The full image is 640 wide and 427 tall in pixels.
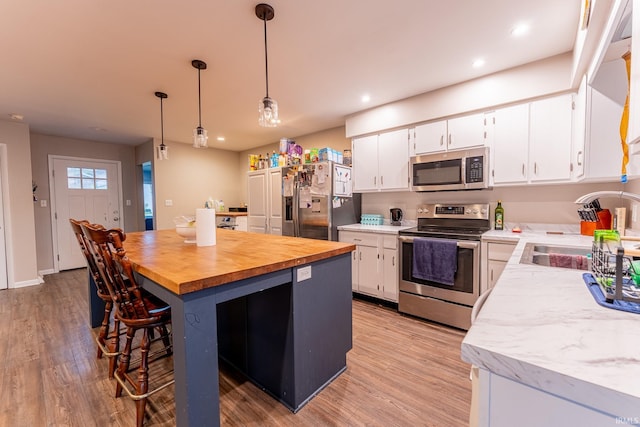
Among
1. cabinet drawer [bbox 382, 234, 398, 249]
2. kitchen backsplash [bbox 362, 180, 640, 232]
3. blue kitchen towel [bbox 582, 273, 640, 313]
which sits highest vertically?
kitchen backsplash [bbox 362, 180, 640, 232]

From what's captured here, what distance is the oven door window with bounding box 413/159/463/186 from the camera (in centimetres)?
284

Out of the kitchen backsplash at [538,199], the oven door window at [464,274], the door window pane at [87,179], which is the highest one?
the door window pane at [87,179]

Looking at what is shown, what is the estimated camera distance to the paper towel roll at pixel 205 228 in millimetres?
1827

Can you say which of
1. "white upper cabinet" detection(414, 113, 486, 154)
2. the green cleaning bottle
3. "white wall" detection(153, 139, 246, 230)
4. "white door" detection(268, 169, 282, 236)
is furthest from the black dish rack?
"white wall" detection(153, 139, 246, 230)

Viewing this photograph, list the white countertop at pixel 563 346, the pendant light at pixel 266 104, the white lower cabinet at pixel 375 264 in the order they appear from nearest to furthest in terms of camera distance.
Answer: the white countertop at pixel 563 346, the pendant light at pixel 266 104, the white lower cabinet at pixel 375 264

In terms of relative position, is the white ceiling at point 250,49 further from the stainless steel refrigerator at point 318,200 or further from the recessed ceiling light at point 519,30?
the stainless steel refrigerator at point 318,200

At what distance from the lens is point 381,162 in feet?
11.4

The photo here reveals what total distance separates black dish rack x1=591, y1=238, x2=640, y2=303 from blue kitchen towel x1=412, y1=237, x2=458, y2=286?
1.50m

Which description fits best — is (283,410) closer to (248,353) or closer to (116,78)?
(248,353)

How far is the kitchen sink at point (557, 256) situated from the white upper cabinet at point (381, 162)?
1.57 metres

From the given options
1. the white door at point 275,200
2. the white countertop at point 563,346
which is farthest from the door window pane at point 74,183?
the white countertop at point 563,346

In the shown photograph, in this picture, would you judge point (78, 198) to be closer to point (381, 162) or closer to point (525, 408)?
point (381, 162)

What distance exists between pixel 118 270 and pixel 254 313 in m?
0.81

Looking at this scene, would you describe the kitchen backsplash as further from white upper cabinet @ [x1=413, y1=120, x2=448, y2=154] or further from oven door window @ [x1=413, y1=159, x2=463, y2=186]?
white upper cabinet @ [x1=413, y1=120, x2=448, y2=154]
